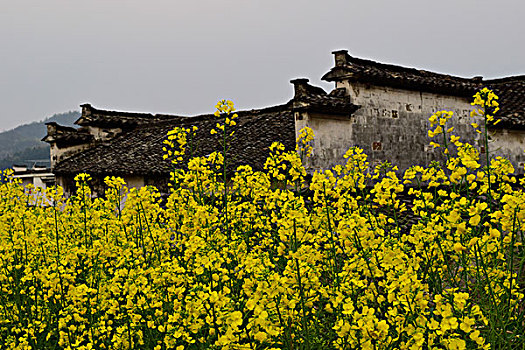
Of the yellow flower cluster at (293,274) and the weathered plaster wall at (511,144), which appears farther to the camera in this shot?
the weathered plaster wall at (511,144)

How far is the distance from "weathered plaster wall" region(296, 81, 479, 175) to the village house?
0.02 metres

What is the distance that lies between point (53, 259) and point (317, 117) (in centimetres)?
700

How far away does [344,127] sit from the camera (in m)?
10.9

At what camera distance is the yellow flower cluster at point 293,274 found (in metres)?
2.54

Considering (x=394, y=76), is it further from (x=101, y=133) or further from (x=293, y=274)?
(x=101, y=133)

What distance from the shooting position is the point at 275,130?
1298 cm

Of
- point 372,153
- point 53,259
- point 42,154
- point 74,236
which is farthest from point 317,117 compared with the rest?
point 42,154

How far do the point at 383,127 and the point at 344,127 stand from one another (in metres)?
1.09

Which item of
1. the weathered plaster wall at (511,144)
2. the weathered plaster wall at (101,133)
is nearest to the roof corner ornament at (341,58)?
the weathered plaster wall at (511,144)

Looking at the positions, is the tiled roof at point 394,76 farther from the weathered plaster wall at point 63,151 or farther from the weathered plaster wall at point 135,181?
the weathered plaster wall at point 63,151

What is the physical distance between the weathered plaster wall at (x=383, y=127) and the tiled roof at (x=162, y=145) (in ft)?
3.82

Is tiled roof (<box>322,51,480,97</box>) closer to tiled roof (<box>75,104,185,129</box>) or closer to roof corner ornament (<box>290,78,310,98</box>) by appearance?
roof corner ornament (<box>290,78,310,98</box>)

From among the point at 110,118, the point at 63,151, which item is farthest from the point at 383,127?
the point at 63,151

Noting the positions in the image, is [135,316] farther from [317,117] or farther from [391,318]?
[317,117]
